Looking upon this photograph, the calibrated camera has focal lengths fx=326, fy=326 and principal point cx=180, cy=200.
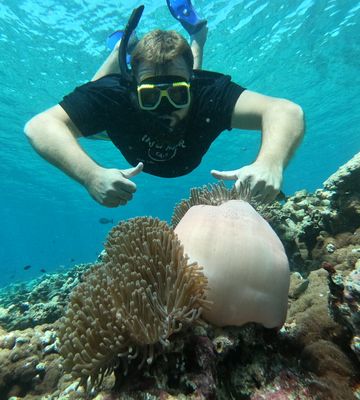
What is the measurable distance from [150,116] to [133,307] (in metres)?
2.84

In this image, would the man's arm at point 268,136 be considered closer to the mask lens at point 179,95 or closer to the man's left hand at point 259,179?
the man's left hand at point 259,179

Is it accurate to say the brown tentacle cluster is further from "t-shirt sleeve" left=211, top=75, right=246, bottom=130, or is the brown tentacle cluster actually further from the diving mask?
"t-shirt sleeve" left=211, top=75, right=246, bottom=130

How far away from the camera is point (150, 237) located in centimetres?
198

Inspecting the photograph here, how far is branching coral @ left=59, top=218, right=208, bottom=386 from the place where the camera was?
168 cm

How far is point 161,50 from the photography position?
12.3 ft

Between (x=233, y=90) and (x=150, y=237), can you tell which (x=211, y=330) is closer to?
(x=150, y=237)

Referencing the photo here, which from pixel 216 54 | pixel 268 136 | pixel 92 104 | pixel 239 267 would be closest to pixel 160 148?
pixel 92 104

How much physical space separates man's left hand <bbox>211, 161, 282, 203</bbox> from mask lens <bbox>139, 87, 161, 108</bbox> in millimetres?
1608

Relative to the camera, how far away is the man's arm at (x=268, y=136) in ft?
7.78

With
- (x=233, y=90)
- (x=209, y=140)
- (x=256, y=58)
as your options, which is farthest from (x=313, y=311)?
(x=256, y=58)

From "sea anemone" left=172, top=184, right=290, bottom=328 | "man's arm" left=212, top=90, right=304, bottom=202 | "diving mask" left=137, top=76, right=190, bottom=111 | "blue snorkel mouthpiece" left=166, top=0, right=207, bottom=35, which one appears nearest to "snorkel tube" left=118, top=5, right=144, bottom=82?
"diving mask" left=137, top=76, right=190, bottom=111

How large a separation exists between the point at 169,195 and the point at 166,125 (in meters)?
44.5

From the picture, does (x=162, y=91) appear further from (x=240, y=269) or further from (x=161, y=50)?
(x=240, y=269)

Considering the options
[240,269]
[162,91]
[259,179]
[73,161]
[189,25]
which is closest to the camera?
[240,269]
